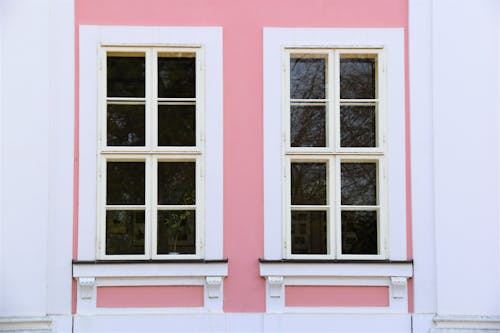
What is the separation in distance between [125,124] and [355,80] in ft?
7.09

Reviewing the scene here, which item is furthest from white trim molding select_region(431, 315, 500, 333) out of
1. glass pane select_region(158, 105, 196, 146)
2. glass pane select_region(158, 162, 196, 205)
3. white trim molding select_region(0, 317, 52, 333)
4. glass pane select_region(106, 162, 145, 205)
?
white trim molding select_region(0, 317, 52, 333)

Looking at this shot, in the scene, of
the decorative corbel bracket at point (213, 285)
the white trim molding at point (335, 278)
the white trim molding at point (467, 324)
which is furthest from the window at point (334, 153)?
the white trim molding at point (467, 324)

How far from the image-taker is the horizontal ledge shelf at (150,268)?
22.5 feet

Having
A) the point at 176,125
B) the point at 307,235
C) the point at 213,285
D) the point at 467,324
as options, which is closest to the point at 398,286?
the point at 467,324

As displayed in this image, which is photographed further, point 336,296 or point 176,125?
point 176,125

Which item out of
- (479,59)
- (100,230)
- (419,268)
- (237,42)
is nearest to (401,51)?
(479,59)

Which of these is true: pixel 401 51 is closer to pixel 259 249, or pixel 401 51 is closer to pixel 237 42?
pixel 237 42

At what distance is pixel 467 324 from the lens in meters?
6.91

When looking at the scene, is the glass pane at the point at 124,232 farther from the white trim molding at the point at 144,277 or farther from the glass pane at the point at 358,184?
the glass pane at the point at 358,184

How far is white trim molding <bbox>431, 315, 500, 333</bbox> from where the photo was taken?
6895mm

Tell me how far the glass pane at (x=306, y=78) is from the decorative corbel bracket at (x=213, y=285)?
181cm

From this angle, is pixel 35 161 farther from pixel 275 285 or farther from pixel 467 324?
pixel 467 324

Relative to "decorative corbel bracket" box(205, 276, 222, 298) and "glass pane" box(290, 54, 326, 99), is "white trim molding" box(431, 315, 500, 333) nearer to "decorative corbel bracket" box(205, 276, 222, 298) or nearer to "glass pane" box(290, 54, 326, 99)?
"decorative corbel bracket" box(205, 276, 222, 298)

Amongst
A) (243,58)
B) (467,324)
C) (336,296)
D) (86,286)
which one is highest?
(243,58)
